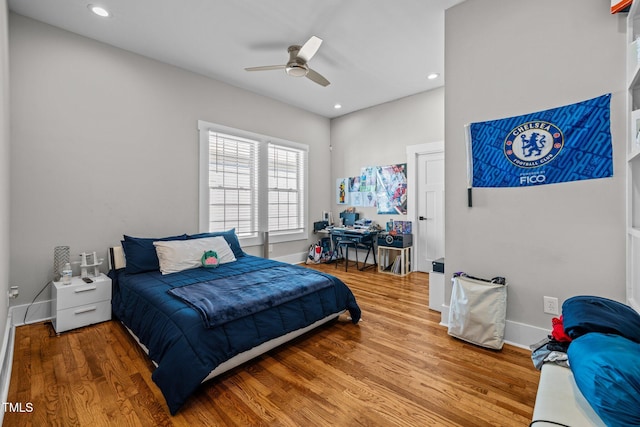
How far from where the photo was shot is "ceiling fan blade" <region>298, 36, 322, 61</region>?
2705mm

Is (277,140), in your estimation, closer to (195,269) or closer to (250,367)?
(195,269)

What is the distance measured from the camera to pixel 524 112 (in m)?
2.27

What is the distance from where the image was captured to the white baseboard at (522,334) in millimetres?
2224

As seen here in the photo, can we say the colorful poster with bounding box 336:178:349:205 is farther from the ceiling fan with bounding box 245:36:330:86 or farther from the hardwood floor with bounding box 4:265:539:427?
the hardwood floor with bounding box 4:265:539:427

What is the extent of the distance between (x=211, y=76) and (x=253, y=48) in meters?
1.06

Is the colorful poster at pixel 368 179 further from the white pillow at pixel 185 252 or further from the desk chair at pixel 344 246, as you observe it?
the white pillow at pixel 185 252

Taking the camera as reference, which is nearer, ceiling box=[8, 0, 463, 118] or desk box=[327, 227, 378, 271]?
ceiling box=[8, 0, 463, 118]

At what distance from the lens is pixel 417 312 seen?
307 centimetres

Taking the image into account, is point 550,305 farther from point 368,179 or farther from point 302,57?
point 368,179

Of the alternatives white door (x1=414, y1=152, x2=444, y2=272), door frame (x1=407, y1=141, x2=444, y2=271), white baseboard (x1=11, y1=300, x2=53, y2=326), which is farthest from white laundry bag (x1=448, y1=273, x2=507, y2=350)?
white baseboard (x1=11, y1=300, x2=53, y2=326)

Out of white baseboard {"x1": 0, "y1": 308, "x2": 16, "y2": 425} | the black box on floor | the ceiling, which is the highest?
the ceiling

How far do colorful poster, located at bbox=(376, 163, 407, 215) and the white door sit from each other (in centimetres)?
25

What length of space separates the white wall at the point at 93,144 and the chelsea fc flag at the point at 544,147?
3.50 meters

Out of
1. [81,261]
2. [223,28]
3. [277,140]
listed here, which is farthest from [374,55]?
[81,261]
